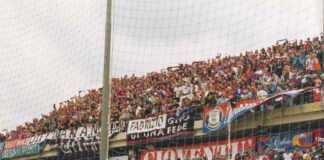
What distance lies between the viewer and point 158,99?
20.8m

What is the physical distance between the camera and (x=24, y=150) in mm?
25703

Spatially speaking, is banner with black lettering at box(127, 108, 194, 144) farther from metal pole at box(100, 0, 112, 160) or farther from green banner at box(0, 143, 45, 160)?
metal pole at box(100, 0, 112, 160)

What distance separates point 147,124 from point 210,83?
2.69 m

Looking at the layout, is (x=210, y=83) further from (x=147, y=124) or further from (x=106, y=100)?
(x=106, y=100)

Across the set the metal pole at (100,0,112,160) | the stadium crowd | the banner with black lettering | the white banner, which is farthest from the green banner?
the metal pole at (100,0,112,160)

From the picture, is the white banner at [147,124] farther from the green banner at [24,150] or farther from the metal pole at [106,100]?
the metal pole at [106,100]

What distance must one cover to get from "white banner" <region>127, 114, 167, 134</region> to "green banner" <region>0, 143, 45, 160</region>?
4546mm

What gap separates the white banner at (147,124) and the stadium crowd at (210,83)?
0.19 meters

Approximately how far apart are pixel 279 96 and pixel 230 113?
1.67 m

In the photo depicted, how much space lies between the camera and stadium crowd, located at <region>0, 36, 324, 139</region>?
58.1 feet

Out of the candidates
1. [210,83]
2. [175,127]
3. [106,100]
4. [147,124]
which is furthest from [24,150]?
[106,100]

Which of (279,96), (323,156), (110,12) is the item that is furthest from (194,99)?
(110,12)

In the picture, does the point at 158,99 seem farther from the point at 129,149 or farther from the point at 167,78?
the point at 129,149

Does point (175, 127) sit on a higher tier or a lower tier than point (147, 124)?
lower
